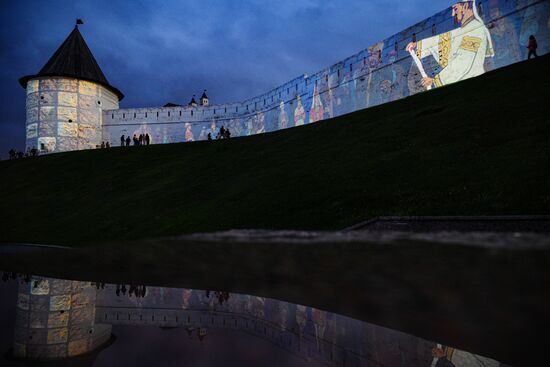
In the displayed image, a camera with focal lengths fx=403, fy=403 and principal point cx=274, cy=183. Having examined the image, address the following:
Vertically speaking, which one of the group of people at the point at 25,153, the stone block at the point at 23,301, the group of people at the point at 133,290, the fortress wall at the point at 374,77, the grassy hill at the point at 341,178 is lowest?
the group of people at the point at 133,290

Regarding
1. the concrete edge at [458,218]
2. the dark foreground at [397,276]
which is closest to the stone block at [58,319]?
the dark foreground at [397,276]

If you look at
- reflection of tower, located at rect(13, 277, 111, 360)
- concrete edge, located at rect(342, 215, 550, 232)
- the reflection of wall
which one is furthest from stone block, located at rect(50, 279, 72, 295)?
concrete edge, located at rect(342, 215, 550, 232)

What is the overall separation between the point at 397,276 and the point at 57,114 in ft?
154

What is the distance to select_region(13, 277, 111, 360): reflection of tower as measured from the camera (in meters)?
1.95

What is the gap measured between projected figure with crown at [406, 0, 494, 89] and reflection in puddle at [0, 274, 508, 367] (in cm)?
2404

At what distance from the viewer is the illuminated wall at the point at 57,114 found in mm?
42844

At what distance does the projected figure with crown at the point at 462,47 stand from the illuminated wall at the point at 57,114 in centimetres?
3580

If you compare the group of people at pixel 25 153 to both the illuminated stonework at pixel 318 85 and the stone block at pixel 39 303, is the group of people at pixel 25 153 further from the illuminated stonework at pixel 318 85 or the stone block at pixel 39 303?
the stone block at pixel 39 303

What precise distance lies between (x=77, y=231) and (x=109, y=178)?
8.84m

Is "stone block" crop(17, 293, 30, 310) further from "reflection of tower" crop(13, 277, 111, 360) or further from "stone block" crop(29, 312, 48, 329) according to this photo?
"stone block" crop(29, 312, 48, 329)

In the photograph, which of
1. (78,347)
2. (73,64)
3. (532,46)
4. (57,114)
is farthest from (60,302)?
(73,64)

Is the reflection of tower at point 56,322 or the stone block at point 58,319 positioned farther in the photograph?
the stone block at point 58,319

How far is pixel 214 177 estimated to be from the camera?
1695 cm

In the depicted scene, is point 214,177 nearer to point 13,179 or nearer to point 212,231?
point 212,231
